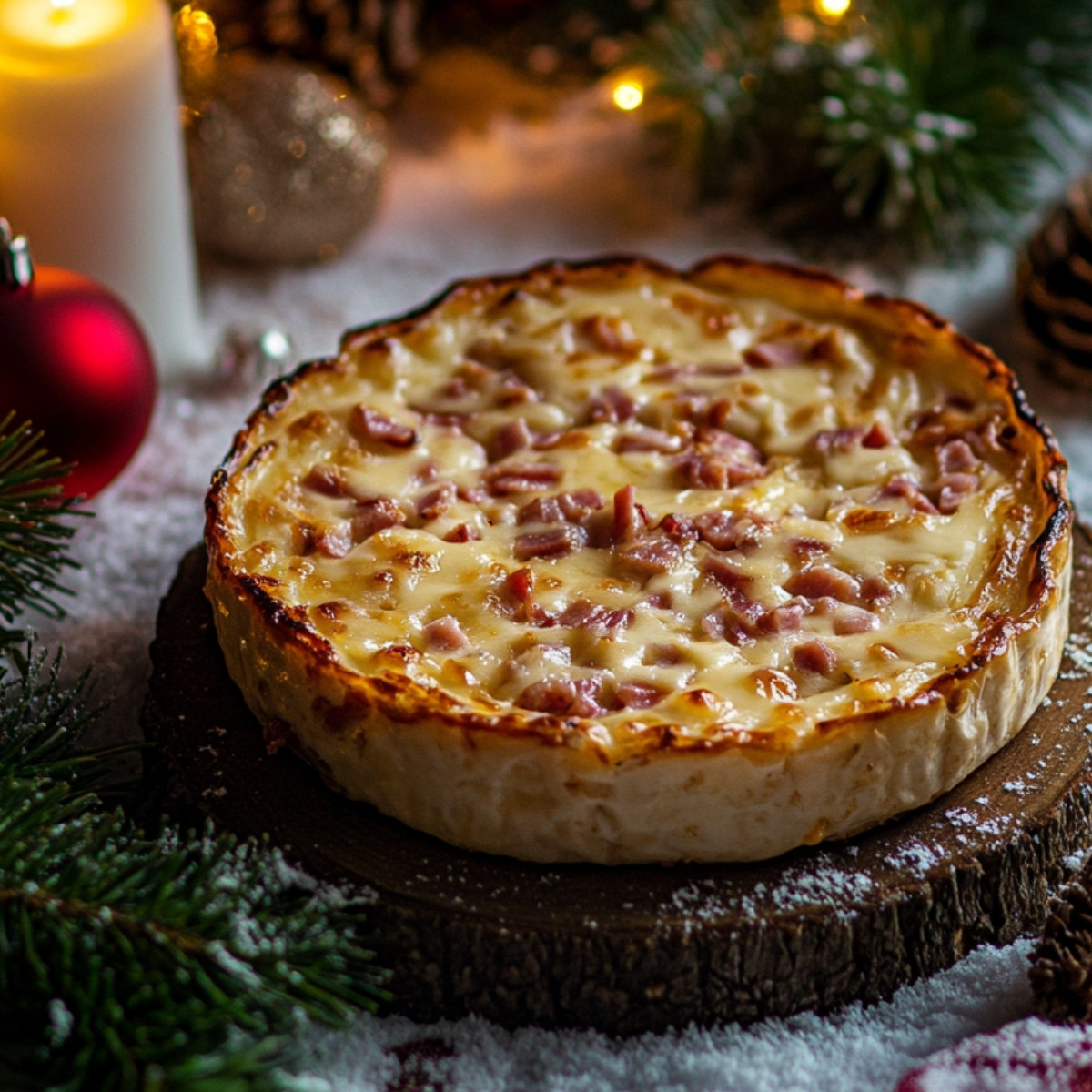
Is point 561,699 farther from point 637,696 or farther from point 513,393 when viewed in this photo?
point 513,393

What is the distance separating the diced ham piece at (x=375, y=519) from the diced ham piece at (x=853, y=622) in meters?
0.60

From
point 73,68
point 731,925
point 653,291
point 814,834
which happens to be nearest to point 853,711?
point 814,834

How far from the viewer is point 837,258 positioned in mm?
3502

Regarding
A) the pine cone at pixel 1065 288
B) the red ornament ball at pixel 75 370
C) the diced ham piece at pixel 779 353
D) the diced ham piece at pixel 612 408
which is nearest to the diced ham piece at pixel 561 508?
the diced ham piece at pixel 612 408

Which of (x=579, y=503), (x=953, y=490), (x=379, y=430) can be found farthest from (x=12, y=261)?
(x=953, y=490)

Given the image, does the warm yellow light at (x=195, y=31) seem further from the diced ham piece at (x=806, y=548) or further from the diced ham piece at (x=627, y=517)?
the diced ham piece at (x=806, y=548)

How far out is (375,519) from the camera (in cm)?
207

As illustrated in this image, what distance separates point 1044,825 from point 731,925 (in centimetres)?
43

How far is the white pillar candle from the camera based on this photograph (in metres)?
2.74

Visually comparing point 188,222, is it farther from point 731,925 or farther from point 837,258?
point 731,925

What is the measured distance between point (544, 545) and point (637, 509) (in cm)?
14

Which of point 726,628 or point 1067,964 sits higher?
point 726,628

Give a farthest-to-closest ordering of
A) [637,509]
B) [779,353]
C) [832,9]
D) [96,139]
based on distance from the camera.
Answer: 1. [832,9]
2. [96,139]
3. [779,353]
4. [637,509]

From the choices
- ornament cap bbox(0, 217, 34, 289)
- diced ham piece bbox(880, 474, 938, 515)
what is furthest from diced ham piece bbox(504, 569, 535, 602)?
ornament cap bbox(0, 217, 34, 289)
